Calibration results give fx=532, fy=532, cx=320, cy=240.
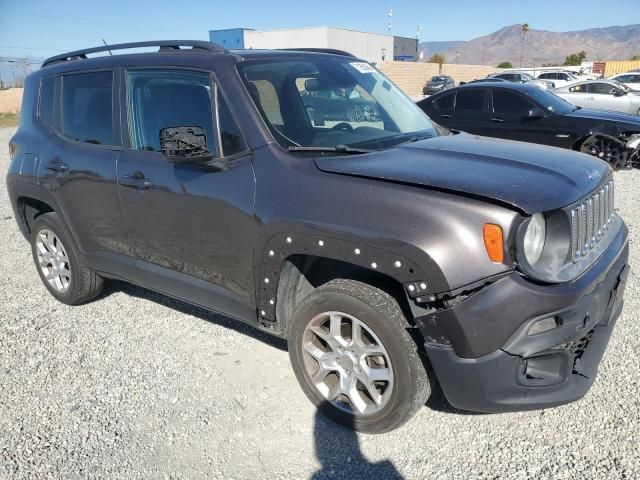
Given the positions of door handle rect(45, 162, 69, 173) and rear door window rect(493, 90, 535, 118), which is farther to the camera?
rear door window rect(493, 90, 535, 118)

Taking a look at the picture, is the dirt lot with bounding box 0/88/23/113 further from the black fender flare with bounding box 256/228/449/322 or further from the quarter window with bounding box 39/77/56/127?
the black fender flare with bounding box 256/228/449/322

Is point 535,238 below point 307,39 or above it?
below

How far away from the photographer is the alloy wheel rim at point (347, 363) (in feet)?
8.74

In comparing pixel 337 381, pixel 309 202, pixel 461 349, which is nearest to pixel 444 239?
pixel 461 349

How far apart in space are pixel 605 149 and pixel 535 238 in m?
7.67

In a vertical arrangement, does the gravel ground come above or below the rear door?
below

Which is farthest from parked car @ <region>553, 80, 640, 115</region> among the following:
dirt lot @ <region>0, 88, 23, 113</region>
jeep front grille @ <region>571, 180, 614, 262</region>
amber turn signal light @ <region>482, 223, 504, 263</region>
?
dirt lot @ <region>0, 88, 23, 113</region>

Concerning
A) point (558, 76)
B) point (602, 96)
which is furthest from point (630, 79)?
point (558, 76)

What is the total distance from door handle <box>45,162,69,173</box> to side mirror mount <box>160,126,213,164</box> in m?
1.46

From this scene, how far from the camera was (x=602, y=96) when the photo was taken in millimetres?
15625

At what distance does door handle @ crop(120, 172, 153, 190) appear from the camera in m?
3.39

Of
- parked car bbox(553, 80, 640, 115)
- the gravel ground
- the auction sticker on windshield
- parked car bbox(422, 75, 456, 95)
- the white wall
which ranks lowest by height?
the gravel ground

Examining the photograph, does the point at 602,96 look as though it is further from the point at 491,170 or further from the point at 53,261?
the point at 53,261

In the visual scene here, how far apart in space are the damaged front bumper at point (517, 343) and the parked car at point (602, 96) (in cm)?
1488
